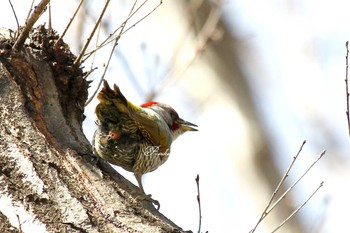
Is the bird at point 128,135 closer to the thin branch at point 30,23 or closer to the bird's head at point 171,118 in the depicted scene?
the bird's head at point 171,118

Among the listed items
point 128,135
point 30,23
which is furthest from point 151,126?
point 30,23

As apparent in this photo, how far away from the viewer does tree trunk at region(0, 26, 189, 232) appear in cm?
274

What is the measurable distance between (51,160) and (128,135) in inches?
49.2

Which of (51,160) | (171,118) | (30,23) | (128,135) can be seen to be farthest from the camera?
(171,118)

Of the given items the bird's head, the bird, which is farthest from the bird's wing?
the bird's head

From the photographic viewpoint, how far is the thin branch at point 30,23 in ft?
10.6

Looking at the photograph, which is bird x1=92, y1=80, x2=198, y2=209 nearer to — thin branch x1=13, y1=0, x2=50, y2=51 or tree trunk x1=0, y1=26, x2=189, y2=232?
tree trunk x1=0, y1=26, x2=189, y2=232

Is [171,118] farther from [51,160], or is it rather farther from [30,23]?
[51,160]

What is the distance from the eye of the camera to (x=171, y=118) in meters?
5.35

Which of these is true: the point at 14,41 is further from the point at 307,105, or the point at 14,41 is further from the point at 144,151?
the point at 307,105

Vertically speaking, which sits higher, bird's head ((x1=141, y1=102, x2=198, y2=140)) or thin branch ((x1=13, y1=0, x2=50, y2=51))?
bird's head ((x1=141, y1=102, x2=198, y2=140))

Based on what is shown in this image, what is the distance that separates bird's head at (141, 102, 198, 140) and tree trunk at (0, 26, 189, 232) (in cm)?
131

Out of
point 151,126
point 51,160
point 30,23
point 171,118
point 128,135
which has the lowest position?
point 51,160

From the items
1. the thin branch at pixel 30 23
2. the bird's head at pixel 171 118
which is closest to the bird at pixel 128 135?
the bird's head at pixel 171 118
